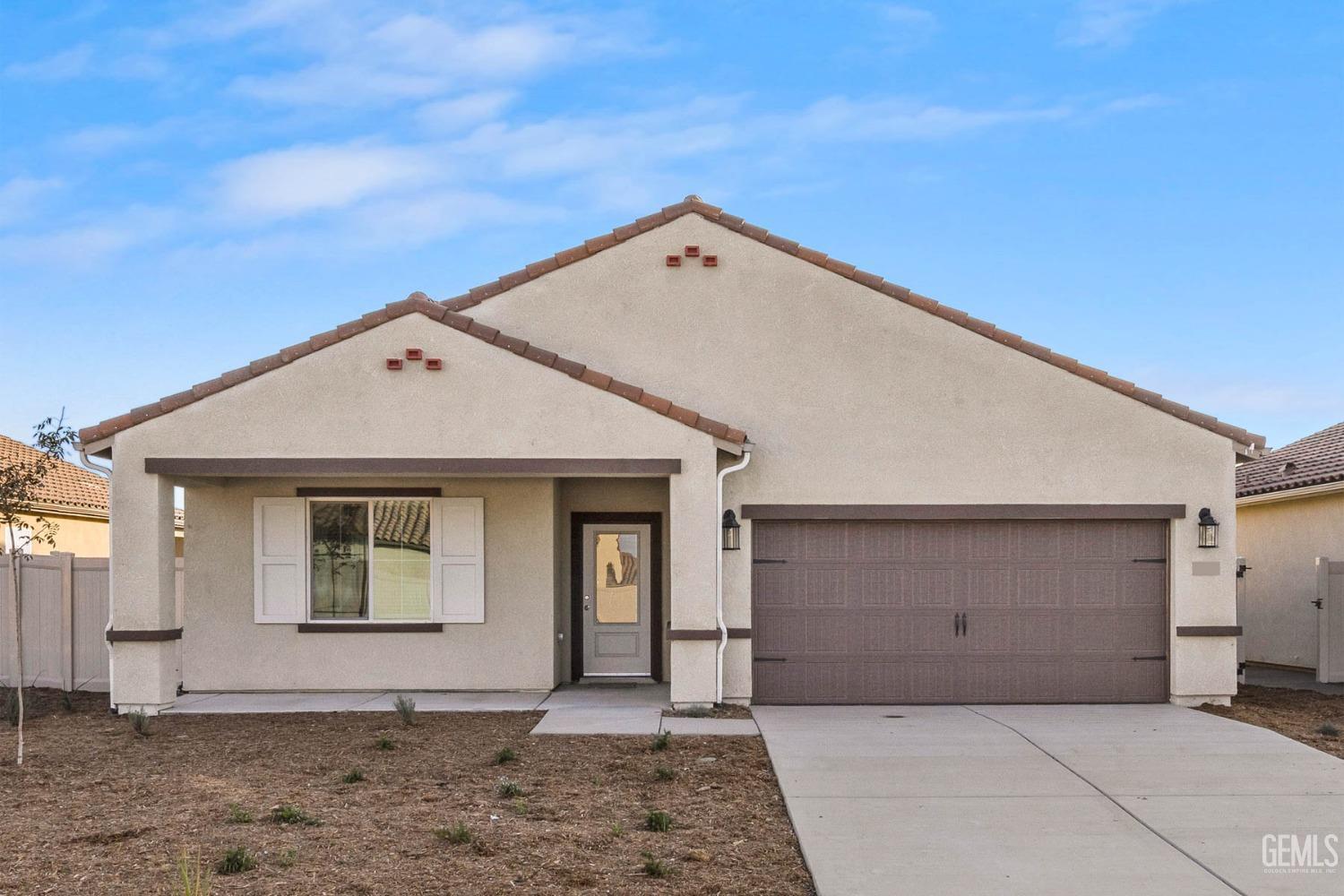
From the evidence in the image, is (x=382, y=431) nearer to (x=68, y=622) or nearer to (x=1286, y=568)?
(x=68, y=622)

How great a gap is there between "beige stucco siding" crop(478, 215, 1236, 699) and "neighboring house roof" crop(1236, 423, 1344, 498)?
456 centimetres

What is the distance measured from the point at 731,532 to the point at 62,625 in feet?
27.6

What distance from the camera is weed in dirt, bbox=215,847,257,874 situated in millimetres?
6648

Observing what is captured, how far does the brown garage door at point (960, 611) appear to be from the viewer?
12875 mm

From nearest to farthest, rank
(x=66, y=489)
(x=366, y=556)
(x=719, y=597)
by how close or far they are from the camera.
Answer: (x=719, y=597) → (x=366, y=556) → (x=66, y=489)

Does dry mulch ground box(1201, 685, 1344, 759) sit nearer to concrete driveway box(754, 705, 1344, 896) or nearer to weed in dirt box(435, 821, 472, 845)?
concrete driveway box(754, 705, 1344, 896)

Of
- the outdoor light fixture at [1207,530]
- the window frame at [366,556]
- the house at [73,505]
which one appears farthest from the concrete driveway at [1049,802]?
the house at [73,505]

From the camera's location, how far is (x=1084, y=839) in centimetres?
733

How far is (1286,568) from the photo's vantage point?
17188 mm

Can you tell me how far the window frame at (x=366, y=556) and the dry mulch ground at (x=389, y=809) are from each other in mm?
1944

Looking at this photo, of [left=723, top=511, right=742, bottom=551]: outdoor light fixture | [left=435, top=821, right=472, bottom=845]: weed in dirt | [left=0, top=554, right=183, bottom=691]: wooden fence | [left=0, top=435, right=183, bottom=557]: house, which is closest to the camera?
[left=435, top=821, right=472, bottom=845]: weed in dirt

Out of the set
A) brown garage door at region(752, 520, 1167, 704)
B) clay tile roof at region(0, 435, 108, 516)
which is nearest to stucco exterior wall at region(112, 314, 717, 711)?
brown garage door at region(752, 520, 1167, 704)

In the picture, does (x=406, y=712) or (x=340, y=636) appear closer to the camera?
(x=406, y=712)

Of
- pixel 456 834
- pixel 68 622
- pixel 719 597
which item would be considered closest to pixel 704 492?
pixel 719 597
